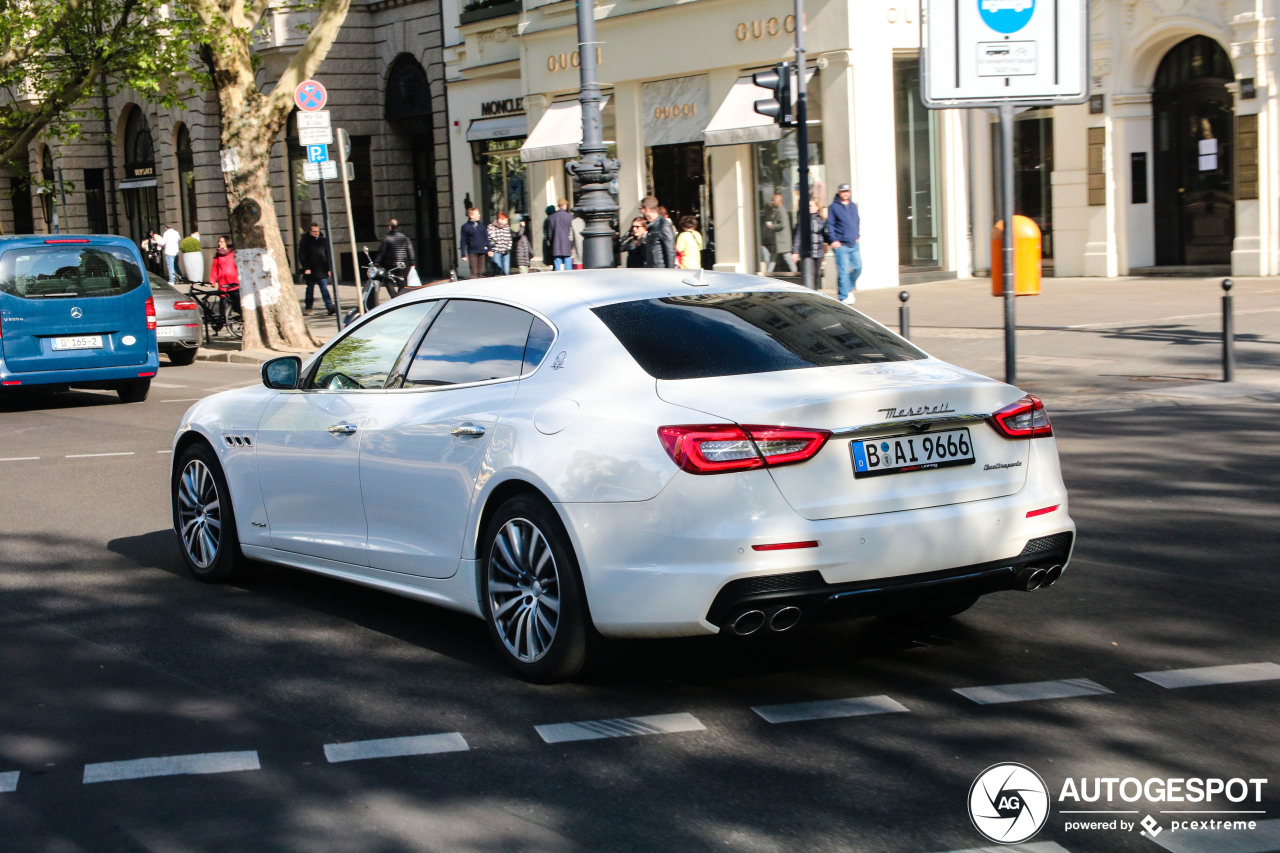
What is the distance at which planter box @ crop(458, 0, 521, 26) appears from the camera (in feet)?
113

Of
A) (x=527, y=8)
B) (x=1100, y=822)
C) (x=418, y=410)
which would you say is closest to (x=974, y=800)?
(x=1100, y=822)

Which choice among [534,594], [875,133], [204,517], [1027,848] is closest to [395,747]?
[534,594]

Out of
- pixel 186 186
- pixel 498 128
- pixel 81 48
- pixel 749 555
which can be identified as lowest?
pixel 749 555

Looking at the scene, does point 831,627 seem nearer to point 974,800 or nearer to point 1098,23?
point 974,800

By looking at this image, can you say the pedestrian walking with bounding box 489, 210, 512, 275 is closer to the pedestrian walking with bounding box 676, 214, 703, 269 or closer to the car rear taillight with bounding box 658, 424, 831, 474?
the pedestrian walking with bounding box 676, 214, 703, 269

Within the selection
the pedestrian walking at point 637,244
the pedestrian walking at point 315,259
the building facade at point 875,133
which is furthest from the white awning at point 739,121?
the pedestrian walking at point 315,259

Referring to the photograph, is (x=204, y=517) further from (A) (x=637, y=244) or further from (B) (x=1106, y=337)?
(A) (x=637, y=244)

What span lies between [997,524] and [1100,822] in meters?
1.43

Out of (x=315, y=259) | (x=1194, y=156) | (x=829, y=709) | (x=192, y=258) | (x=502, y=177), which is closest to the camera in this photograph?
(x=829, y=709)

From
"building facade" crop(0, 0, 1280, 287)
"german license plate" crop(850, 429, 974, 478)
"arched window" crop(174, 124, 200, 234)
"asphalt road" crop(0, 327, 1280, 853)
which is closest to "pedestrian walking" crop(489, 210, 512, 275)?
"building facade" crop(0, 0, 1280, 287)

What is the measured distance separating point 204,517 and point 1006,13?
6.78 meters

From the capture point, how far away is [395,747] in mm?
4867

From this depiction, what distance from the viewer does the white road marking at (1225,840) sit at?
12.5ft

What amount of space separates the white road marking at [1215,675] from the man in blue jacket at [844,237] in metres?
17.7
